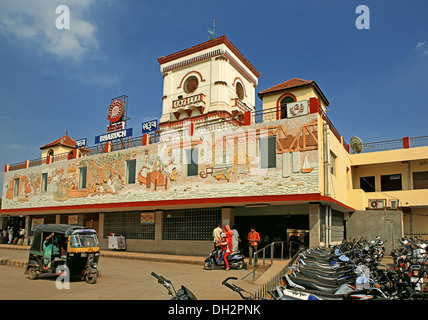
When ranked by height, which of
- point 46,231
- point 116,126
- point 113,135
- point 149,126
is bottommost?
point 46,231

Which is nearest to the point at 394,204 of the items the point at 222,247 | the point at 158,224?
the point at 222,247

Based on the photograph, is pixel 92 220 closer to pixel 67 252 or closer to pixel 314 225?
pixel 67 252

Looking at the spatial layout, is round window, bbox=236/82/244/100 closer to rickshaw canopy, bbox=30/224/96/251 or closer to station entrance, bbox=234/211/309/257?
station entrance, bbox=234/211/309/257

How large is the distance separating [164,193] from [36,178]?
1481 cm

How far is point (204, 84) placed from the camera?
92.1ft

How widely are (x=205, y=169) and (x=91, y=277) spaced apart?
912 centimetres

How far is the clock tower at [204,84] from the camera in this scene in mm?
27328

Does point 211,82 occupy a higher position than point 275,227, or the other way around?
point 211,82

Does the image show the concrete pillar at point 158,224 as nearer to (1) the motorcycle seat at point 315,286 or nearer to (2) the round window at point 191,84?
(2) the round window at point 191,84

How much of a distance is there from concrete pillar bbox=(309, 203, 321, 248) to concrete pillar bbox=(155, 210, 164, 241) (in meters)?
9.55

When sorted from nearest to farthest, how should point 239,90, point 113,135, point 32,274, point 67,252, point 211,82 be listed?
1. point 67,252
2. point 32,274
3. point 113,135
4. point 211,82
5. point 239,90

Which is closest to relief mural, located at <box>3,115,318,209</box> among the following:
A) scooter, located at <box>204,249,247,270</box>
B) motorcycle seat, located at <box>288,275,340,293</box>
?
scooter, located at <box>204,249,247,270</box>

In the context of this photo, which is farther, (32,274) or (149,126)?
(149,126)
